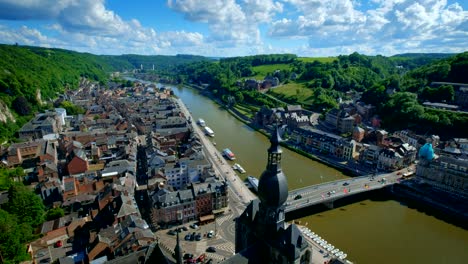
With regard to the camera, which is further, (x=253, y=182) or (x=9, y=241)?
(x=253, y=182)

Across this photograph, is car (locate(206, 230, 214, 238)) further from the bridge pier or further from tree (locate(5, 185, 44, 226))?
tree (locate(5, 185, 44, 226))

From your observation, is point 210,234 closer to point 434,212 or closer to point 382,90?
point 434,212

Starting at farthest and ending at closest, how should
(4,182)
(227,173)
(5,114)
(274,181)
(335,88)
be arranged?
(335,88)
(5,114)
(227,173)
(4,182)
(274,181)

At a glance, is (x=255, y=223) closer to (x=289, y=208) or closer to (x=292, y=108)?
(x=289, y=208)

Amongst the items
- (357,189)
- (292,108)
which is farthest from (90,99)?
(357,189)

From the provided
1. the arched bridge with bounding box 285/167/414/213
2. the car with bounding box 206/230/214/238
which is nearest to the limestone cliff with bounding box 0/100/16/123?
the car with bounding box 206/230/214/238

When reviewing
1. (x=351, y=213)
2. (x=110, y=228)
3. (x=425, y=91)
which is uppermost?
(x=425, y=91)

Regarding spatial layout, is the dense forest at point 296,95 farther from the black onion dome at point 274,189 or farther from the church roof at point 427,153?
the black onion dome at point 274,189

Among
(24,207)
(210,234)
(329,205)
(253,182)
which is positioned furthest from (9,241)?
(329,205)

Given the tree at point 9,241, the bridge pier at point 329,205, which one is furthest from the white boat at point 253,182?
the tree at point 9,241
